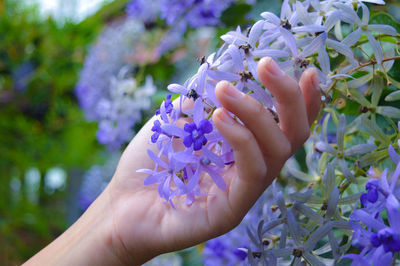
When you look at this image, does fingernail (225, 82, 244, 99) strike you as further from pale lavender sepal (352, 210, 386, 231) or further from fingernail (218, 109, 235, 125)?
pale lavender sepal (352, 210, 386, 231)

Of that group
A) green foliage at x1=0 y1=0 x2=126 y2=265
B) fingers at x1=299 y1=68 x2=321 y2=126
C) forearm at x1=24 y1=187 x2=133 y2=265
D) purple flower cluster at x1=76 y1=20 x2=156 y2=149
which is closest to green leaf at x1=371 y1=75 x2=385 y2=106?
fingers at x1=299 y1=68 x2=321 y2=126

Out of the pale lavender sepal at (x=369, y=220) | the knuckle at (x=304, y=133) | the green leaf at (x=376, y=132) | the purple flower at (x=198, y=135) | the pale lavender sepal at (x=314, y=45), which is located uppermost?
the pale lavender sepal at (x=314, y=45)

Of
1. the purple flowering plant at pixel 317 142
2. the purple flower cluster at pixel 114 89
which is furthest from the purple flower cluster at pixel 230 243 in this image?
the purple flower cluster at pixel 114 89

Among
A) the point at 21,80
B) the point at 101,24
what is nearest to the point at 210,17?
the point at 101,24

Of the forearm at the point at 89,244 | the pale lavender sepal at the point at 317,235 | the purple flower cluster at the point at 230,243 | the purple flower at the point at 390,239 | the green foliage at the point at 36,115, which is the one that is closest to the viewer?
the purple flower at the point at 390,239

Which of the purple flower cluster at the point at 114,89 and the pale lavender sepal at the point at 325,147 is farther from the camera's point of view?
the purple flower cluster at the point at 114,89

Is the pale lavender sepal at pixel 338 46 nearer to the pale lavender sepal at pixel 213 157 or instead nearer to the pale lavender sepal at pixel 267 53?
the pale lavender sepal at pixel 267 53

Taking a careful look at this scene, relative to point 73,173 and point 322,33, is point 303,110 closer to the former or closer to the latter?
point 322,33
